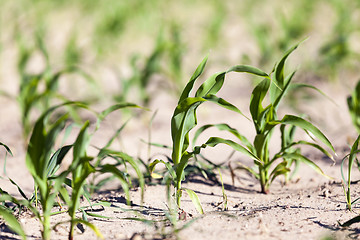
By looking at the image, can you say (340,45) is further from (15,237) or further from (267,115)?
(15,237)

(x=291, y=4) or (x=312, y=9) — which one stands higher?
(x=291, y=4)

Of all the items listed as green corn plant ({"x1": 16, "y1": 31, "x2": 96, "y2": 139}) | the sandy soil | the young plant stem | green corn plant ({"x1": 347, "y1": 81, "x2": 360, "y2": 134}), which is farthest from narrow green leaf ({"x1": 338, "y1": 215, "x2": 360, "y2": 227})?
green corn plant ({"x1": 16, "y1": 31, "x2": 96, "y2": 139})

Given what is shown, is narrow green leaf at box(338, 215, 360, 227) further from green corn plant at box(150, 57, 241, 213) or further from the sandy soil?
green corn plant at box(150, 57, 241, 213)

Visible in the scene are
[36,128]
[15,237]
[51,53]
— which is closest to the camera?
[36,128]

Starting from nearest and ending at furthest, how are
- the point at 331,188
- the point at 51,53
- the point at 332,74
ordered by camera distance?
the point at 331,188 < the point at 332,74 < the point at 51,53

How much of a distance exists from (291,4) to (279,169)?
475 cm

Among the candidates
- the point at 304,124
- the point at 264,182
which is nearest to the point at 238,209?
the point at 264,182

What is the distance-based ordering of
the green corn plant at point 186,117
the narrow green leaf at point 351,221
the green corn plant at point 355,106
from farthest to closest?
the green corn plant at point 355,106
the green corn plant at point 186,117
the narrow green leaf at point 351,221

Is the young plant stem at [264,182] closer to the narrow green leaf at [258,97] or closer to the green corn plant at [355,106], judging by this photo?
the narrow green leaf at [258,97]

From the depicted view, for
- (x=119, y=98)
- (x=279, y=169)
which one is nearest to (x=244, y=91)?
(x=119, y=98)

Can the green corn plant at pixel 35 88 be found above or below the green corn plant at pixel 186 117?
above

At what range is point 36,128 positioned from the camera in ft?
4.88

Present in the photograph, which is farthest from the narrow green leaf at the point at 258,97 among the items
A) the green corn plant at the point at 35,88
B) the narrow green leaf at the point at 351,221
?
the green corn plant at the point at 35,88

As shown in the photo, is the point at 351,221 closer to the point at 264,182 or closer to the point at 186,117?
the point at 264,182
